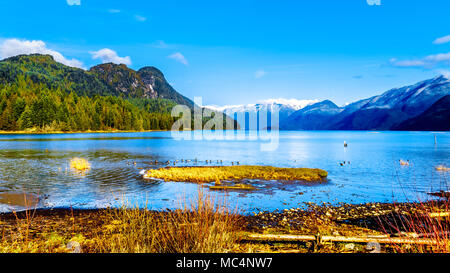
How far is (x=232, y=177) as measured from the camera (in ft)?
104

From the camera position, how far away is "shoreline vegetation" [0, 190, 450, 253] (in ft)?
30.3

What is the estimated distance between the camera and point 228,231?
10680 millimetres

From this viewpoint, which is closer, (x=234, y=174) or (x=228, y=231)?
(x=228, y=231)

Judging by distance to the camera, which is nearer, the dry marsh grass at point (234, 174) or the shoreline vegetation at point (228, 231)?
the shoreline vegetation at point (228, 231)

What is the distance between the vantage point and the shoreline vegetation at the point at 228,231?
9.25 m

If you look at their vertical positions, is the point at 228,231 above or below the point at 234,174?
above

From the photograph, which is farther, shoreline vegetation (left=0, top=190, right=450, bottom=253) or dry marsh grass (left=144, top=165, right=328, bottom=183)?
dry marsh grass (left=144, top=165, right=328, bottom=183)
